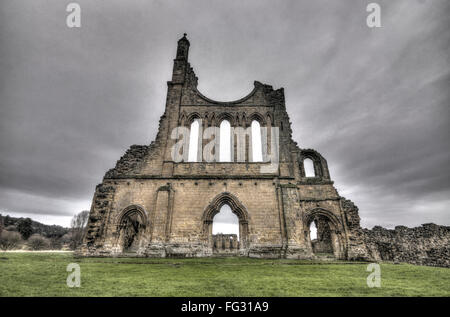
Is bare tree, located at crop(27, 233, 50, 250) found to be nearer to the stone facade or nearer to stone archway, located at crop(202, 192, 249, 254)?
the stone facade

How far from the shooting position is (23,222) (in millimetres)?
37406

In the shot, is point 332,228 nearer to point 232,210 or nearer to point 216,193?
point 232,210

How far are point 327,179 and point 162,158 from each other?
1116 centimetres

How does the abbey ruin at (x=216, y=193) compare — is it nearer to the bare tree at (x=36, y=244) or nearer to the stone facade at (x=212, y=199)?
the stone facade at (x=212, y=199)

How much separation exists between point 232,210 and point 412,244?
44.5 ft

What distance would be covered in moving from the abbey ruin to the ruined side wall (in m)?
3.54

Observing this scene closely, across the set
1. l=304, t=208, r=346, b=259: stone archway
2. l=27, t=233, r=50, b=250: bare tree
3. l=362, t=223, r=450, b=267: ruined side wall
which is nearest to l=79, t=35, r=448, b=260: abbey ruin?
l=304, t=208, r=346, b=259: stone archway

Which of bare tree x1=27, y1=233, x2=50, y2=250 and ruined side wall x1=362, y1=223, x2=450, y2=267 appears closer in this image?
ruined side wall x1=362, y1=223, x2=450, y2=267

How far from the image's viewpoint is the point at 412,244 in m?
14.4

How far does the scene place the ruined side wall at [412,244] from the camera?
13.7 m

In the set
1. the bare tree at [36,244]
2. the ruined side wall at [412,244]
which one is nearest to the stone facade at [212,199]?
the ruined side wall at [412,244]

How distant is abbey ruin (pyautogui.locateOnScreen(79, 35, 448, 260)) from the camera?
11.2 metres

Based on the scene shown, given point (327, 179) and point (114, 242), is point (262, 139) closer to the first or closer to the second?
point (327, 179)

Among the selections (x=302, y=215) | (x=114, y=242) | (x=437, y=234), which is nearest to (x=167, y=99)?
(x=114, y=242)
